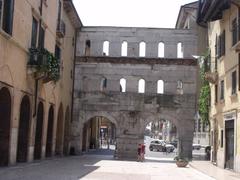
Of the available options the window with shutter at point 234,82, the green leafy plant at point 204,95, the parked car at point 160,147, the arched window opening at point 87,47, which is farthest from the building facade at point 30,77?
the parked car at point 160,147

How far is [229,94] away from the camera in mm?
28234

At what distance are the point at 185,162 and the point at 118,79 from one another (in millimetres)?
12506

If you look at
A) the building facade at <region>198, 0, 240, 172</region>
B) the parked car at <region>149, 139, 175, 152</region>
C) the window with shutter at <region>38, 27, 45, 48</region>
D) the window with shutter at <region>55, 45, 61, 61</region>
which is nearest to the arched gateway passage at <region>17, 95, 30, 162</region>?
the window with shutter at <region>38, 27, 45, 48</region>

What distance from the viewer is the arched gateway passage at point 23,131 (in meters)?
26.6

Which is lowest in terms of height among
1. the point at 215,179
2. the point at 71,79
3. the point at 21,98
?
the point at 215,179

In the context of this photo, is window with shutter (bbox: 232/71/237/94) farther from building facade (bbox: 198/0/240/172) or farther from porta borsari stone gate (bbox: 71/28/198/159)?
porta borsari stone gate (bbox: 71/28/198/159)

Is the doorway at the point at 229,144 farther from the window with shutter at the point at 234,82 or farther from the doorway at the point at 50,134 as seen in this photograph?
the doorway at the point at 50,134

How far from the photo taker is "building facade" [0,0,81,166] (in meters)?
Answer: 22.5

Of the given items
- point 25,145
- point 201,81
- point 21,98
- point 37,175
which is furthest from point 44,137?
point 201,81

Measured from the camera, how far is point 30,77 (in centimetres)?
2619

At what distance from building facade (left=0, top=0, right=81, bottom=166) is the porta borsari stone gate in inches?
172

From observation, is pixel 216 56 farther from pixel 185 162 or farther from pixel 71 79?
pixel 71 79

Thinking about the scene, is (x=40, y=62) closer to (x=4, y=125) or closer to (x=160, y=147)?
(x=4, y=125)

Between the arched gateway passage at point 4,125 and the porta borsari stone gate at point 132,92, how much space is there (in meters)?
17.6
